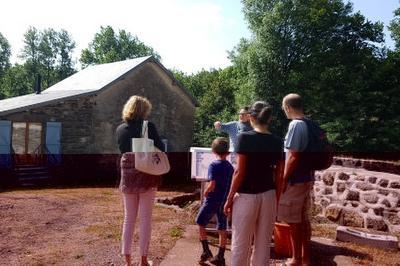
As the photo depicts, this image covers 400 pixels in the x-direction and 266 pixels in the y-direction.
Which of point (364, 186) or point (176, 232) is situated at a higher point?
point (364, 186)

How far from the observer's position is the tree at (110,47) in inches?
2163

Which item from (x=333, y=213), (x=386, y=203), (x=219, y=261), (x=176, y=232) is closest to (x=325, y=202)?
(x=333, y=213)

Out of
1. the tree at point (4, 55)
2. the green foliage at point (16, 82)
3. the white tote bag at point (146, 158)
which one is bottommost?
the white tote bag at point (146, 158)

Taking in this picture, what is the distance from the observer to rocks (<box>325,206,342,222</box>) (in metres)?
→ 6.89

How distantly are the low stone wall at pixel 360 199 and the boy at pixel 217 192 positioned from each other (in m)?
3.28

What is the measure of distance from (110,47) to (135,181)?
179 feet

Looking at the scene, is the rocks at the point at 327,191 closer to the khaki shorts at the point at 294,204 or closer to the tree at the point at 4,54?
the khaki shorts at the point at 294,204

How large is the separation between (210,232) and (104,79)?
12.8m

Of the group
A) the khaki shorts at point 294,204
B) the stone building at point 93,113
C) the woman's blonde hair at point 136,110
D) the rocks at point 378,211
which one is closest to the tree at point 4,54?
the stone building at point 93,113

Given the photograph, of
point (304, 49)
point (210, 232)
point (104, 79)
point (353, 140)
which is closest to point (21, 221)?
point (210, 232)

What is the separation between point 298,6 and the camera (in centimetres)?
2120

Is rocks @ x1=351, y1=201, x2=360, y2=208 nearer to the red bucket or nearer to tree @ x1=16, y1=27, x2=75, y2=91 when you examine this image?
the red bucket

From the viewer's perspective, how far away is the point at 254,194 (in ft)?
10.4

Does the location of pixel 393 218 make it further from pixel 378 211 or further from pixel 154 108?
pixel 154 108
